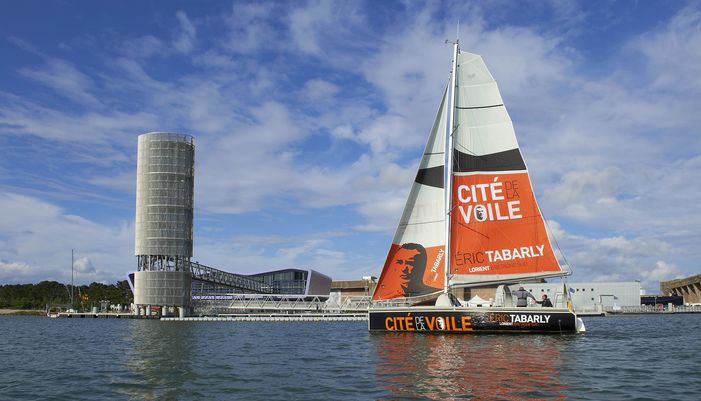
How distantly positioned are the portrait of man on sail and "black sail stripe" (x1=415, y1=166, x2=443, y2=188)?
12.3 feet

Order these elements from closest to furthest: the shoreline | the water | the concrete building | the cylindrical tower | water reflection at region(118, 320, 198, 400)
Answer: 1. the water
2. water reflection at region(118, 320, 198, 400)
3. the cylindrical tower
4. the shoreline
5. the concrete building

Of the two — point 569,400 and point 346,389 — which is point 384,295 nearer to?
point 346,389

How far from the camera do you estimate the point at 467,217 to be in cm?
3741

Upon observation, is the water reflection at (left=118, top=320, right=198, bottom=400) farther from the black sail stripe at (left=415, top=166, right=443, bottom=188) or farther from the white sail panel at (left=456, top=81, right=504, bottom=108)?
the white sail panel at (left=456, top=81, right=504, bottom=108)

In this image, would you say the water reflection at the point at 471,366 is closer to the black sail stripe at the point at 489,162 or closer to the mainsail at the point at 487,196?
the mainsail at the point at 487,196

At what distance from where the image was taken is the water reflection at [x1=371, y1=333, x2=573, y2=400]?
18250 millimetres

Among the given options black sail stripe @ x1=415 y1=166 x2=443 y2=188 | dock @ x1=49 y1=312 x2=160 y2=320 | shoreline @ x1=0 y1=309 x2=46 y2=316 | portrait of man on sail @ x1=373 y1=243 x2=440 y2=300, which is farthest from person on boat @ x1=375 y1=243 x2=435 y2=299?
shoreline @ x1=0 y1=309 x2=46 y2=316

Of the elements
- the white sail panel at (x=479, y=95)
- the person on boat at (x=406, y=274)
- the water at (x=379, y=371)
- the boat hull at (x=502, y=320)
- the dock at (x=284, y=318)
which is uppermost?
the white sail panel at (x=479, y=95)

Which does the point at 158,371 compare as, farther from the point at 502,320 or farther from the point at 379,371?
the point at 502,320

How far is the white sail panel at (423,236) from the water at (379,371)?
360cm

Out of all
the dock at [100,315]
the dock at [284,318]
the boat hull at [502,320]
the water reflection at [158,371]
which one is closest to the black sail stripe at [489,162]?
the boat hull at [502,320]

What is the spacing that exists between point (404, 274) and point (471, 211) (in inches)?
208

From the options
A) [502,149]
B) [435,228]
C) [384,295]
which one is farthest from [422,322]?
[502,149]

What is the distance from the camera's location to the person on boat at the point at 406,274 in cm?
3691
